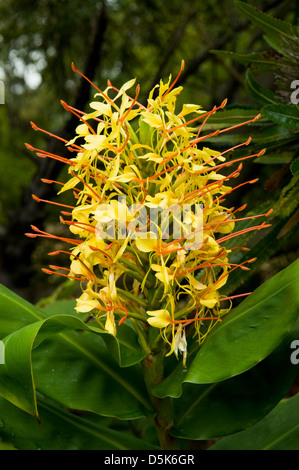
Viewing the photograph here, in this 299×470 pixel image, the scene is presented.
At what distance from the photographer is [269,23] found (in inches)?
59.2

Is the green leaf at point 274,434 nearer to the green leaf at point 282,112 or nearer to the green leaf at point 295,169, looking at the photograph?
the green leaf at point 295,169

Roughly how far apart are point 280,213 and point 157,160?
0.52 m

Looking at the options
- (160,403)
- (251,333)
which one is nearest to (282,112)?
(251,333)

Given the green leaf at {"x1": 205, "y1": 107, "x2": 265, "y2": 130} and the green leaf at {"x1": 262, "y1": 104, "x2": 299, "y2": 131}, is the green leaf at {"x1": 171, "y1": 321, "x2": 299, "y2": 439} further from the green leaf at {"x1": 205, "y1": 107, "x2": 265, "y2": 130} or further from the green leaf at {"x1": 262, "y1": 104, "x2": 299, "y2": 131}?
the green leaf at {"x1": 205, "y1": 107, "x2": 265, "y2": 130}

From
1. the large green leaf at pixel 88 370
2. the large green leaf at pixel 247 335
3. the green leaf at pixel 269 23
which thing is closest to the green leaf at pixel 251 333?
the large green leaf at pixel 247 335

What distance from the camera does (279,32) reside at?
1.50 meters

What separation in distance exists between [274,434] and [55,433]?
491mm

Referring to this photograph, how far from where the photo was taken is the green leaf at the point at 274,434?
3.77 ft

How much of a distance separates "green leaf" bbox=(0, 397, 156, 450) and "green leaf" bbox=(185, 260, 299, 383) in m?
0.35

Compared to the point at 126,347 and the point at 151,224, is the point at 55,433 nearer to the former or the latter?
the point at 126,347

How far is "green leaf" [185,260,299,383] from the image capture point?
918mm
